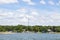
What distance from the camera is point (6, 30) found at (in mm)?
160375

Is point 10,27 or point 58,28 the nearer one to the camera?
point 58,28

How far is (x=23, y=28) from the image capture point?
163 meters

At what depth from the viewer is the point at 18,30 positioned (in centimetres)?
16825

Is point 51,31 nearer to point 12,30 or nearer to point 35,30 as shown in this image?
point 35,30

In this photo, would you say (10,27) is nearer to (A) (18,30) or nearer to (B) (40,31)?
(A) (18,30)

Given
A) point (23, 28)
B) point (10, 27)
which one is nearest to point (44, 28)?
point (23, 28)

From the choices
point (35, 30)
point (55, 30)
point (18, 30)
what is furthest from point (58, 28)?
point (18, 30)

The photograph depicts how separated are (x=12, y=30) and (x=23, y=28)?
888 cm

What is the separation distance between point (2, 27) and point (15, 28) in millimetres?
10475

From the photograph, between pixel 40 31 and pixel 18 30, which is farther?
pixel 18 30

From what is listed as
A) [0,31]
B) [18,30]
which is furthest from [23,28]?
[0,31]

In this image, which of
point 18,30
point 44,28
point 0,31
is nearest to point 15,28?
point 18,30

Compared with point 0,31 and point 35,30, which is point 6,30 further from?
point 35,30

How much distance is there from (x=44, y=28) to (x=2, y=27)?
32.2m
